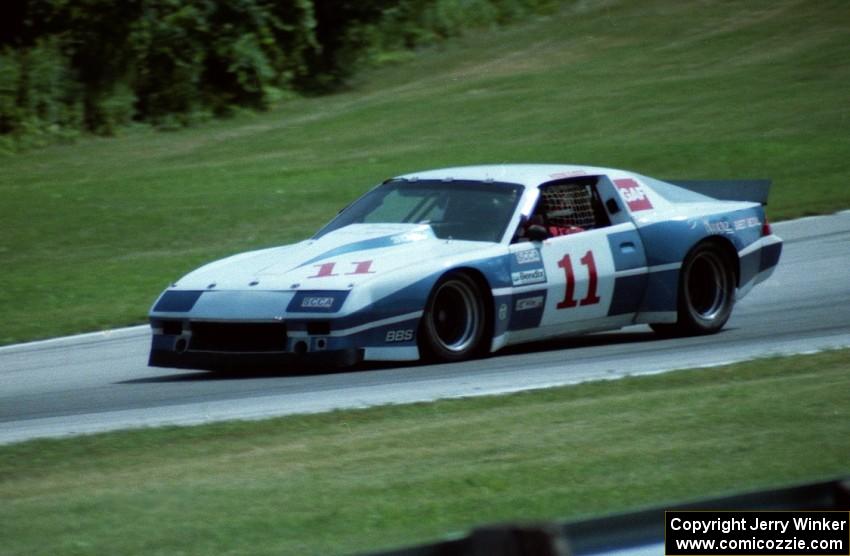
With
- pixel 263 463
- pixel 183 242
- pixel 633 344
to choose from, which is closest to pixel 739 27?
pixel 183 242

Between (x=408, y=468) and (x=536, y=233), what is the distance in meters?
4.02

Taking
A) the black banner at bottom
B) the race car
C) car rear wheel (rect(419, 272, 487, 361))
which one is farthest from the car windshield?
the black banner at bottom

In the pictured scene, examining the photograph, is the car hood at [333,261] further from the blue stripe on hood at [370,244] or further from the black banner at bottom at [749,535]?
the black banner at bottom at [749,535]

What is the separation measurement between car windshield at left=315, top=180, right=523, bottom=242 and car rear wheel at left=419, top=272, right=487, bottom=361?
1.62 ft

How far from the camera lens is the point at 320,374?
30.8 feet

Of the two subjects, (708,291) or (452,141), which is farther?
(452,141)

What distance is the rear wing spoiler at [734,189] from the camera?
11664 mm

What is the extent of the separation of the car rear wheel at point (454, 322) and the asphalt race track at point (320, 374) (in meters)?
0.13

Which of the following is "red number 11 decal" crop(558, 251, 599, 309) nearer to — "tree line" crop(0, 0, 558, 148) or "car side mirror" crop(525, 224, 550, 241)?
"car side mirror" crop(525, 224, 550, 241)

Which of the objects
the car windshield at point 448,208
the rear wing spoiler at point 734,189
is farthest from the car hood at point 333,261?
the rear wing spoiler at point 734,189

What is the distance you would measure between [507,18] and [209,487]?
101 feet

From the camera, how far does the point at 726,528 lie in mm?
4117

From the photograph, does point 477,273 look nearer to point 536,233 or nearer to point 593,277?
point 536,233

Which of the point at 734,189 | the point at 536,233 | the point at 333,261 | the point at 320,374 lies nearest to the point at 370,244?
the point at 333,261
